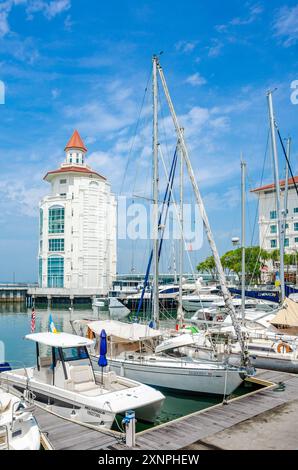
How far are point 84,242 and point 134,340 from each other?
68150 millimetres

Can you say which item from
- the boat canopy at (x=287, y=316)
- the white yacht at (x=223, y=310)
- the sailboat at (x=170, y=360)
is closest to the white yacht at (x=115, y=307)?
the white yacht at (x=223, y=310)

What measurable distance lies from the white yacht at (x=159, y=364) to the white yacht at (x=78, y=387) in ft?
6.03

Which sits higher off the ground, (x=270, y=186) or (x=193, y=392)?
(x=270, y=186)

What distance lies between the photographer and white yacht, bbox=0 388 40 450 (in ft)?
31.7

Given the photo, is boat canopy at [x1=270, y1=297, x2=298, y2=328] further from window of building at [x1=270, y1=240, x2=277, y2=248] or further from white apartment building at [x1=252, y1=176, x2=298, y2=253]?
window of building at [x1=270, y1=240, x2=277, y2=248]

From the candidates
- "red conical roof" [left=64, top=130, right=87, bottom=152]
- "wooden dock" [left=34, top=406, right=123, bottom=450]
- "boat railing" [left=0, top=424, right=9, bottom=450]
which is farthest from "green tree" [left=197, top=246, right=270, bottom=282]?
"boat railing" [left=0, top=424, right=9, bottom=450]

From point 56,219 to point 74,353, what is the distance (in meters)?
75.4

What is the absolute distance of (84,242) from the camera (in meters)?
86.6

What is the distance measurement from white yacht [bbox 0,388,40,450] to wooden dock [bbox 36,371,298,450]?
0.92 m

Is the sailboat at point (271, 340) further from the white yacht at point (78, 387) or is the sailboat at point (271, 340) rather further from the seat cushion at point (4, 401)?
the seat cushion at point (4, 401)

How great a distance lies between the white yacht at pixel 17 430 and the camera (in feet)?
31.7

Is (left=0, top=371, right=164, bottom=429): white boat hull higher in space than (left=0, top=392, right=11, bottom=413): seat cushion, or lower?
lower

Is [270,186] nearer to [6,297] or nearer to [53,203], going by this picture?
[53,203]
